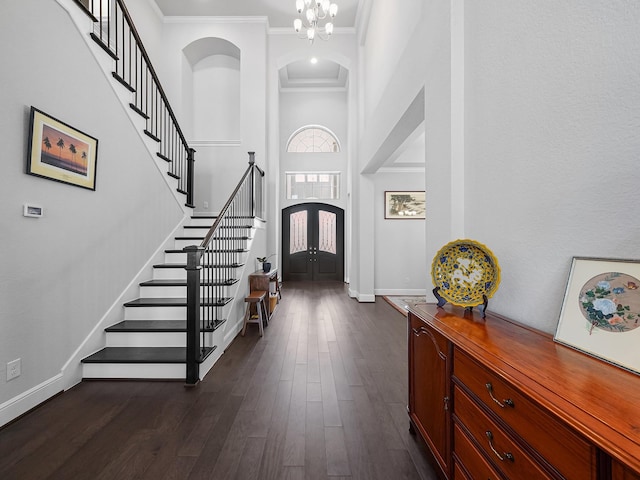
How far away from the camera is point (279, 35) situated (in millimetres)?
6012

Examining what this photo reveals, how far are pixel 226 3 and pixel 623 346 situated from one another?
7.01 m

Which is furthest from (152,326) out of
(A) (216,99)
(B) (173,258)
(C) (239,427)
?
(A) (216,99)

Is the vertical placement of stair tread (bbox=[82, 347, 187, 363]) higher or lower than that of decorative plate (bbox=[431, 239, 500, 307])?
lower

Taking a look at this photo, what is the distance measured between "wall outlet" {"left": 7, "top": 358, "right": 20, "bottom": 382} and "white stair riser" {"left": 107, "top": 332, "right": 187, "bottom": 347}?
2.64 ft

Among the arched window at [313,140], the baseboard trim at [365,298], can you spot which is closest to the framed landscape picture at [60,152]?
the baseboard trim at [365,298]

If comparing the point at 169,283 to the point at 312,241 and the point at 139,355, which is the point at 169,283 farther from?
the point at 312,241

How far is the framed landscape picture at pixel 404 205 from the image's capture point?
6.71m

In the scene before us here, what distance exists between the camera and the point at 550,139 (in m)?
1.26

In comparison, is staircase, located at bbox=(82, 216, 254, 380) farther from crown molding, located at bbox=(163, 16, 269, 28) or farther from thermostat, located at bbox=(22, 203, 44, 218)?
crown molding, located at bbox=(163, 16, 269, 28)

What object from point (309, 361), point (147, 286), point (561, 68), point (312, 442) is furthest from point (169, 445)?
point (561, 68)

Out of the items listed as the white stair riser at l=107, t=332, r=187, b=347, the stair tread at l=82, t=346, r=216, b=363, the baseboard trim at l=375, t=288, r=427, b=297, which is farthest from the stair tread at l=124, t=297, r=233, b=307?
the baseboard trim at l=375, t=288, r=427, b=297

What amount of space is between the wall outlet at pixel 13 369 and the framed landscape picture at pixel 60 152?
48.5 inches

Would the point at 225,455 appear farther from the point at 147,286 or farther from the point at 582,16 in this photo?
the point at 582,16

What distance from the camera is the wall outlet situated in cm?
186
